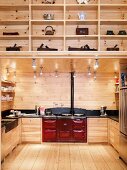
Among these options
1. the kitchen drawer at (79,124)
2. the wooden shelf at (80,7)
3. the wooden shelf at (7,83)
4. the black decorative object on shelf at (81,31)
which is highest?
the wooden shelf at (80,7)

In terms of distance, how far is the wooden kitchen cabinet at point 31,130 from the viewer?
8766mm

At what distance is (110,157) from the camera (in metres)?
7.06

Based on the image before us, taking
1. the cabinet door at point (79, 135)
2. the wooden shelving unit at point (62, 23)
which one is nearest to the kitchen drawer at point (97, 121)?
the cabinet door at point (79, 135)

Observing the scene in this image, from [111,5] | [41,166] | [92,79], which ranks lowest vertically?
[41,166]

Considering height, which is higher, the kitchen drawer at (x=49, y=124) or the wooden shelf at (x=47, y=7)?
the wooden shelf at (x=47, y=7)

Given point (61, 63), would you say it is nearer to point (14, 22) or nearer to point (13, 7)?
point (14, 22)

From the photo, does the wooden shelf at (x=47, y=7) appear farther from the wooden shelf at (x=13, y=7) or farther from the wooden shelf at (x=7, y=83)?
the wooden shelf at (x=7, y=83)

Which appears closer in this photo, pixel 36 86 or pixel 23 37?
pixel 23 37

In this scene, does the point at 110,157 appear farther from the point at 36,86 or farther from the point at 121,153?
the point at 36,86

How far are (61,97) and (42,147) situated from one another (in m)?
1.87

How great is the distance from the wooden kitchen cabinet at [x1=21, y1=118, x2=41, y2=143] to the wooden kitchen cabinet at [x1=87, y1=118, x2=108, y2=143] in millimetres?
1498

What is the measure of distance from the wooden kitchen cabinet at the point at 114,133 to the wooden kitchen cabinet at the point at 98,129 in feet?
0.78

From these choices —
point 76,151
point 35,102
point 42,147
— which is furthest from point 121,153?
point 35,102

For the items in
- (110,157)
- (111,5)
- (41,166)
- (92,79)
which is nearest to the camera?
(111,5)
